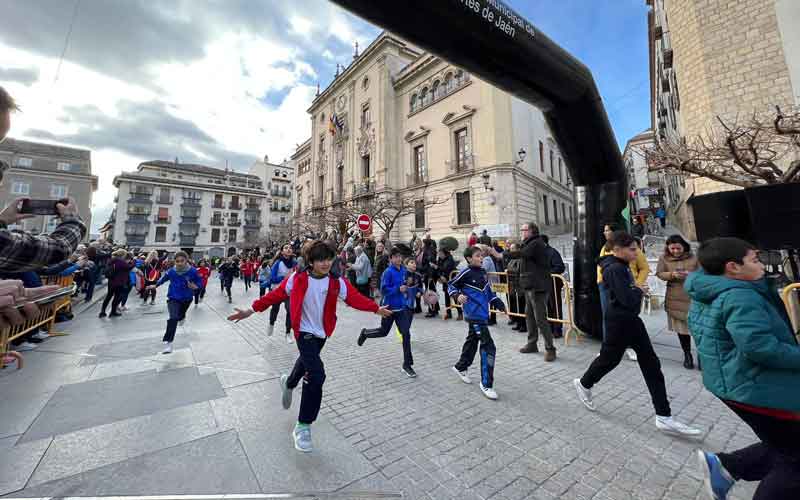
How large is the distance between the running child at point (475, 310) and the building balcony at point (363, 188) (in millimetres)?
23032

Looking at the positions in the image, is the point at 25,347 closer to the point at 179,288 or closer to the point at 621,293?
the point at 179,288

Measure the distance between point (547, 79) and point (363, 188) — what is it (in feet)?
81.2

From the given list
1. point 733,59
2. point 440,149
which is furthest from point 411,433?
point 440,149

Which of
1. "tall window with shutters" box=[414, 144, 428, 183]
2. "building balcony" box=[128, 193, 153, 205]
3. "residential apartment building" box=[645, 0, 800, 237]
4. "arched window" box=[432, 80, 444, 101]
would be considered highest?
"arched window" box=[432, 80, 444, 101]

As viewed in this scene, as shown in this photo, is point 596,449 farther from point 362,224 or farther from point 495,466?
point 362,224

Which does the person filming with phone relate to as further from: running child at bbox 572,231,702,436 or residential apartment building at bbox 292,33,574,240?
residential apartment building at bbox 292,33,574,240

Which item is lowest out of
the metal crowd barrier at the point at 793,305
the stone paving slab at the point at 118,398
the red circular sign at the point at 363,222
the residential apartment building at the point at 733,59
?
the stone paving slab at the point at 118,398

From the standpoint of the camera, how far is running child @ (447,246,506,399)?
369cm

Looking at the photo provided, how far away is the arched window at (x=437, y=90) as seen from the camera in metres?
23.8

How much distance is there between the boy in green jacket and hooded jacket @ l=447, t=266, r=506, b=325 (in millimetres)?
2101

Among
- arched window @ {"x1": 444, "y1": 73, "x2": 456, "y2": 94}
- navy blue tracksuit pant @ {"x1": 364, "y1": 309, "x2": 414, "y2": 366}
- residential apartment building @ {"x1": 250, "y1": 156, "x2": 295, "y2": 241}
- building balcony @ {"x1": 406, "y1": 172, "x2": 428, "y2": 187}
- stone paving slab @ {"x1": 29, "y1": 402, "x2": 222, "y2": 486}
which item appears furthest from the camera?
residential apartment building @ {"x1": 250, "y1": 156, "x2": 295, "y2": 241}

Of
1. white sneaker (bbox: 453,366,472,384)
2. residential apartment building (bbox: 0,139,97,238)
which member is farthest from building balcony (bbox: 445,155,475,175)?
residential apartment building (bbox: 0,139,97,238)

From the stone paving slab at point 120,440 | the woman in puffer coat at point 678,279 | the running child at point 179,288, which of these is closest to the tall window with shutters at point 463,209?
the woman in puffer coat at point 678,279

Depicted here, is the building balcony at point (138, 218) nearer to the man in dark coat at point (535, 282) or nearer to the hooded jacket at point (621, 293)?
the man in dark coat at point (535, 282)
